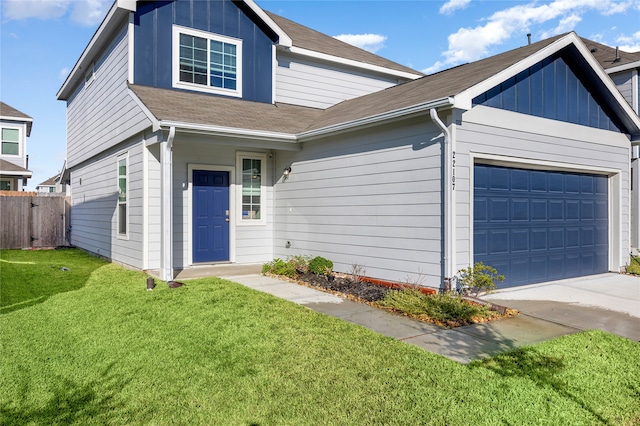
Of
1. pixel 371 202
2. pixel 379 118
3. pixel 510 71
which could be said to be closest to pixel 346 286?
pixel 371 202

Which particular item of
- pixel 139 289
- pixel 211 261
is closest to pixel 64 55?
pixel 211 261

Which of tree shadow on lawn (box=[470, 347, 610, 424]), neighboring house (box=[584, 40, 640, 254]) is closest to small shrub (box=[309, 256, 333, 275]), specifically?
tree shadow on lawn (box=[470, 347, 610, 424])

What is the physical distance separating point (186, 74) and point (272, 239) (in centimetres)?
436

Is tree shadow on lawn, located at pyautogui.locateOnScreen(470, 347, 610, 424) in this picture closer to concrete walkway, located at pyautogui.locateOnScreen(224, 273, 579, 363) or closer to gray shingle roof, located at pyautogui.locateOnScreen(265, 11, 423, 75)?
concrete walkway, located at pyautogui.locateOnScreen(224, 273, 579, 363)

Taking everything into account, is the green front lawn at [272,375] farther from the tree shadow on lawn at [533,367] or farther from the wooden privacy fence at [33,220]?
the wooden privacy fence at [33,220]

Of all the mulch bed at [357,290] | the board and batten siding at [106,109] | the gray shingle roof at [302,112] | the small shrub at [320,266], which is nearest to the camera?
the mulch bed at [357,290]

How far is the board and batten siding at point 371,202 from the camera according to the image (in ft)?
23.4

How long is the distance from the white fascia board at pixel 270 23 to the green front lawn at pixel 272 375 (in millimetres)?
7834

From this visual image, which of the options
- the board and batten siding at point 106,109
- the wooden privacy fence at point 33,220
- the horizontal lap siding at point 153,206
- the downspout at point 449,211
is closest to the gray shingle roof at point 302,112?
the board and batten siding at point 106,109

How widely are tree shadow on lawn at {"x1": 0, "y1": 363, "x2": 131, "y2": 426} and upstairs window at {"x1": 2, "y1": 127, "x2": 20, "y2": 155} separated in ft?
76.3

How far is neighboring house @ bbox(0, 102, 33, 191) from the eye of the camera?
71.9 ft

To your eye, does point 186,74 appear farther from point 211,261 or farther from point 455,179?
point 455,179

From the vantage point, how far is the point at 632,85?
13414mm

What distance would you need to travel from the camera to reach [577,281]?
8719mm
